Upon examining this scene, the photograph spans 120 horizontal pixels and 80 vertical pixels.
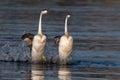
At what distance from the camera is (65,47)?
80.5 ft

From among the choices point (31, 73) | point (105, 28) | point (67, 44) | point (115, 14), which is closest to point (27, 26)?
point (105, 28)

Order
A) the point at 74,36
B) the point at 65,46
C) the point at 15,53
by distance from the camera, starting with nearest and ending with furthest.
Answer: the point at 65,46 < the point at 15,53 < the point at 74,36

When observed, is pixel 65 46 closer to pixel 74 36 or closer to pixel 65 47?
pixel 65 47

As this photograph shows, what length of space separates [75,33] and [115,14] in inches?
459

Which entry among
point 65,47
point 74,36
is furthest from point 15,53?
point 74,36

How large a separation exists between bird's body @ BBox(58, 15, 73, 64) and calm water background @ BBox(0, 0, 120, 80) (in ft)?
1.30

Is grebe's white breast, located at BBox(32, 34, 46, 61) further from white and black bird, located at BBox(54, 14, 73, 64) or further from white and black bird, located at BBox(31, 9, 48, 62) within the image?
white and black bird, located at BBox(54, 14, 73, 64)

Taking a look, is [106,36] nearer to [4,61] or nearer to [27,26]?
[27,26]

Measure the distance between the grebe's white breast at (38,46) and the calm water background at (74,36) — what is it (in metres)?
0.36

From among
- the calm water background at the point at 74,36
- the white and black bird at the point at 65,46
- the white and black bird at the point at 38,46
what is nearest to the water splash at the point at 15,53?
the calm water background at the point at 74,36

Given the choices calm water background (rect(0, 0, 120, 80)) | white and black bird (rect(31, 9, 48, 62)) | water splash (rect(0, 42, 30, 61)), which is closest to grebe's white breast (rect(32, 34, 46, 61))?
white and black bird (rect(31, 9, 48, 62))

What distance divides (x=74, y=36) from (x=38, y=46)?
8.43 m

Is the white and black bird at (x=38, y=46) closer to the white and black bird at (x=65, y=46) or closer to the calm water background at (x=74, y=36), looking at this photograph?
the calm water background at (x=74, y=36)

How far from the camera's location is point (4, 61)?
2544 centimetres
